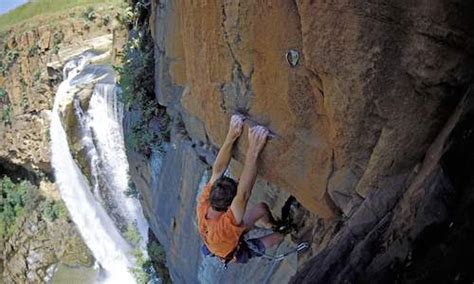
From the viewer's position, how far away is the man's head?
5879mm

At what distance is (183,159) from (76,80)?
13.4 meters

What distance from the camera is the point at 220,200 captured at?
5.89m


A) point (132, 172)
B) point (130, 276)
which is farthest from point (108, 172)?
point (132, 172)

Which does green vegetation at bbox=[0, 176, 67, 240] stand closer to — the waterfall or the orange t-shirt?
the waterfall

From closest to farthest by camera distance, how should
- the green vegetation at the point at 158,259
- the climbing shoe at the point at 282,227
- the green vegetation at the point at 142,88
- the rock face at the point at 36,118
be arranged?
the climbing shoe at the point at 282,227, the green vegetation at the point at 142,88, the green vegetation at the point at 158,259, the rock face at the point at 36,118

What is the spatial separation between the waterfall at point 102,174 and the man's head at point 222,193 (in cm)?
1361

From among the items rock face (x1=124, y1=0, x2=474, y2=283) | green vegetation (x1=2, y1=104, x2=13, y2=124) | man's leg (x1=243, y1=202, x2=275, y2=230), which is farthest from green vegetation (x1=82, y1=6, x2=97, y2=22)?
man's leg (x1=243, y1=202, x2=275, y2=230)

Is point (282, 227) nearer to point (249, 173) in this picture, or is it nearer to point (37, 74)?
point (249, 173)

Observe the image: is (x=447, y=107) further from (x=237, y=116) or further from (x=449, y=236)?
(x=237, y=116)

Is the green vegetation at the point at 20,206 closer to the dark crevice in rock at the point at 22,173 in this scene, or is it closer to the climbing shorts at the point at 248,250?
the dark crevice in rock at the point at 22,173

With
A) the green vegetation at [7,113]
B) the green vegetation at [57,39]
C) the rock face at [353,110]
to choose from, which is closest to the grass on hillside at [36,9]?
the green vegetation at [57,39]

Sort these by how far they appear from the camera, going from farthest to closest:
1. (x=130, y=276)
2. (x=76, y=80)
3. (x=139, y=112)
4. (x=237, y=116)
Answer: (x=76, y=80) < (x=130, y=276) < (x=139, y=112) < (x=237, y=116)

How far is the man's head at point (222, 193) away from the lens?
588 centimetres

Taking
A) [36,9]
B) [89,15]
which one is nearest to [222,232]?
[89,15]
